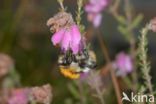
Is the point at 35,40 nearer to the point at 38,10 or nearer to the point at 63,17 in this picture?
the point at 38,10

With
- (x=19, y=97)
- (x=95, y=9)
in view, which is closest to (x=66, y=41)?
(x=19, y=97)

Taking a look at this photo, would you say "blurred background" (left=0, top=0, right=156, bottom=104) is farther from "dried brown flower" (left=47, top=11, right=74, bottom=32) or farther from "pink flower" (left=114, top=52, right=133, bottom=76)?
"dried brown flower" (left=47, top=11, right=74, bottom=32)

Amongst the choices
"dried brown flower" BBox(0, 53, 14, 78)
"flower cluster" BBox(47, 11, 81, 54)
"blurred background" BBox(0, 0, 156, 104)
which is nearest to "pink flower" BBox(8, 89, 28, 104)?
"dried brown flower" BBox(0, 53, 14, 78)

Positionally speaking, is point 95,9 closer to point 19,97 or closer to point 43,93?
point 19,97

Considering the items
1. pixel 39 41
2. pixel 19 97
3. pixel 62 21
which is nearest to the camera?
pixel 62 21

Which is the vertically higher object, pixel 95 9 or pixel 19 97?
pixel 95 9

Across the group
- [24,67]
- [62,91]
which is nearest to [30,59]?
[24,67]

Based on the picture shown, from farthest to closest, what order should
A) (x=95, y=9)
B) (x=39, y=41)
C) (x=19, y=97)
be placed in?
1. (x=39, y=41)
2. (x=95, y=9)
3. (x=19, y=97)

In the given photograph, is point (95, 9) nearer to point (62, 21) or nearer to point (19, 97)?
point (19, 97)

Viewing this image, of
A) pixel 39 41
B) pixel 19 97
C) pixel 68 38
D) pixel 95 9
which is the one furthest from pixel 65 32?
pixel 39 41

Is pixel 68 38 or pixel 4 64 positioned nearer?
pixel 68 38
